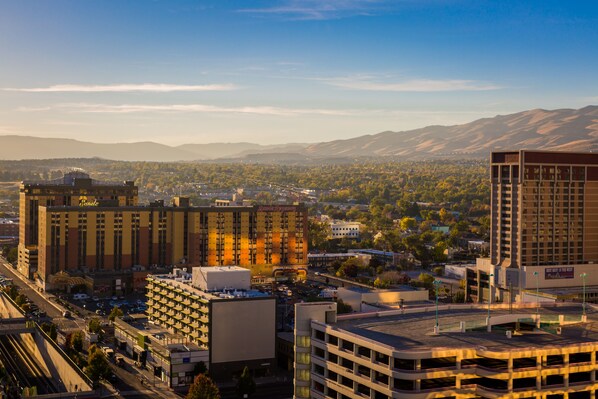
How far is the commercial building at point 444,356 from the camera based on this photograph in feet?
80.3

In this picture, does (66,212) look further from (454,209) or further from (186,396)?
(454,209)

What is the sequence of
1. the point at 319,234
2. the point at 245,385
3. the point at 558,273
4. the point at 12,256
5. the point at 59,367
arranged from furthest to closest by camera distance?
the point at 319,234, the point at 12,256, the point at 558,273, the point at 59,367, the point at 245,385

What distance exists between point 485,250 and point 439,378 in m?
63.4

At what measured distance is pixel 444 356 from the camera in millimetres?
24453

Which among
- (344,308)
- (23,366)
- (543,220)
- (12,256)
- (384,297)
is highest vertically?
(543,220)

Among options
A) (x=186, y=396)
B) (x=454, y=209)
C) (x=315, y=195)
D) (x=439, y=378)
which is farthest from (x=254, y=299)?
(x=315, y=195)

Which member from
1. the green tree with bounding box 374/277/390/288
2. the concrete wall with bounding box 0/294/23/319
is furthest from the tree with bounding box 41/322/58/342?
the green tree with bounding box 374/277/390/288

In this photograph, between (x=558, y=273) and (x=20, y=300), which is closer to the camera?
(x=558, y=273)

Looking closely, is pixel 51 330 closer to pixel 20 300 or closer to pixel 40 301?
pixel 20 300

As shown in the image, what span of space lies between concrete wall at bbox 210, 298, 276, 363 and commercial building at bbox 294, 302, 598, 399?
12032mm

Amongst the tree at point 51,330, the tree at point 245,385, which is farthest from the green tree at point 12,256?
the tree at point 245,385

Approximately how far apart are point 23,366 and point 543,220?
31.2m

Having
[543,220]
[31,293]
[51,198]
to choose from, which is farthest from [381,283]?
[51,198]

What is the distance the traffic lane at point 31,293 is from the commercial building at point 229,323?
55.2ft
